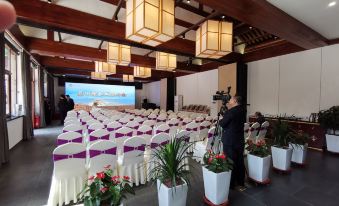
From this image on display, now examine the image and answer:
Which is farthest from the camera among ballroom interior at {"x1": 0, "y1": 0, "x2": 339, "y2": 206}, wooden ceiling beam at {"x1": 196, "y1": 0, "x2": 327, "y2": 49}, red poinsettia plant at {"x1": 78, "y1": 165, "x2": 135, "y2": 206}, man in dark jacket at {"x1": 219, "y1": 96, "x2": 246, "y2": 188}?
wooden ceiling beam at {"x1": 196, "y1": 0, "x2": 327, "y2": 49}

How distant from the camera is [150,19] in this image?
2908mm

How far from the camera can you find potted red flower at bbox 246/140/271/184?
297 centimetres

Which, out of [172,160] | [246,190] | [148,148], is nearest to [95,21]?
[148,148]

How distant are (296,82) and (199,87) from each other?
17.2ft

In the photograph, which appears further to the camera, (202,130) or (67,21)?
(202,130)

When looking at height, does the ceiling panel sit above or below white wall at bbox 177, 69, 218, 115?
above

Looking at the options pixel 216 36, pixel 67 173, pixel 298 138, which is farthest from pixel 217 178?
pixel 216 36

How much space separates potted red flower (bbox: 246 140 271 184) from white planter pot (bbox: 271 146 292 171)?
2.17 feet

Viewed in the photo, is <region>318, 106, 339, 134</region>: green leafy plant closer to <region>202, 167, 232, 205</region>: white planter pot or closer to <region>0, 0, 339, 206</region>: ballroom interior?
<region>0, 0, 339, 206</region>: ballroom interior

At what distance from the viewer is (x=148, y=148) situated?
137 inches

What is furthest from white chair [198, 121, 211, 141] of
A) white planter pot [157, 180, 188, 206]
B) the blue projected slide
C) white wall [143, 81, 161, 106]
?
the blue projected slide

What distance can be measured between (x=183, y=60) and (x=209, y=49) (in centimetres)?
650

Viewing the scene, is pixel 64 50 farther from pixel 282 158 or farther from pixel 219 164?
pixel 282 158

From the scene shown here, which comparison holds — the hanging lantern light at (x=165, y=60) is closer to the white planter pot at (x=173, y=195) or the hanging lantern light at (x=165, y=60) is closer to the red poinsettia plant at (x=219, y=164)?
the red poinsettia plant at (x=219, y=164)
